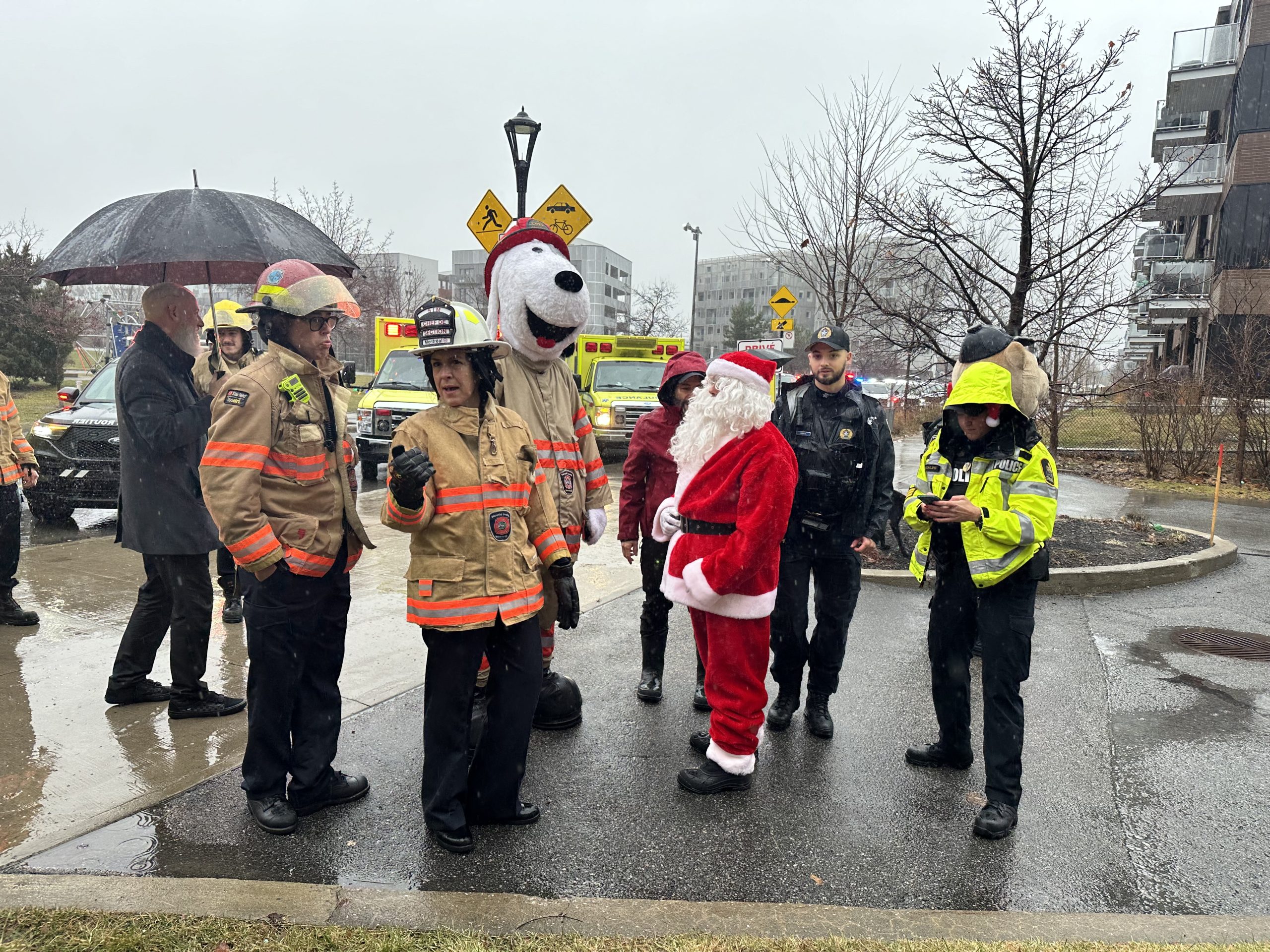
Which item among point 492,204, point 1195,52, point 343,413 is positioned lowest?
point 343,413

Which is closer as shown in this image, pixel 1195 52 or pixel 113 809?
pixel 113 809

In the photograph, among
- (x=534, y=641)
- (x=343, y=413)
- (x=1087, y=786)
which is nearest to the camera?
(x=534, y=641)

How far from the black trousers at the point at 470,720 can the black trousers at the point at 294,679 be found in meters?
0.52

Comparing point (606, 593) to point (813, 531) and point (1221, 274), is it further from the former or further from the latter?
point (1221, 274)

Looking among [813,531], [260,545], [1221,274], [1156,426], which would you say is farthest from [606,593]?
[1221,274]

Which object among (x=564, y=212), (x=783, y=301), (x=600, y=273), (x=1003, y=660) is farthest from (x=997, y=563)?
(x=600, y=273)

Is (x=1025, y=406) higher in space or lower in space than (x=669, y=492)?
higher

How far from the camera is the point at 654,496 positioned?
4684mm

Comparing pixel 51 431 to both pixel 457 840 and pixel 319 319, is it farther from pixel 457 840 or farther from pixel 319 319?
pixel 457 840

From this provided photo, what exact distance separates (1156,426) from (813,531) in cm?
1422

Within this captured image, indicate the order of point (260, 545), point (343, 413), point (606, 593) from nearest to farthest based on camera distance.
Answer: point (260, 545) < point (343, 413) < point (606, 593)

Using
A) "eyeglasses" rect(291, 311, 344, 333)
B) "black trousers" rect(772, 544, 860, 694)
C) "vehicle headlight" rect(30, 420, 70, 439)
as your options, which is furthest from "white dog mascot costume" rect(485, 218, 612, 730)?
"vehicle headlight" rect(30, 420, 70, 439)

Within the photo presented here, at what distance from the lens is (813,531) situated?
4.32 metres

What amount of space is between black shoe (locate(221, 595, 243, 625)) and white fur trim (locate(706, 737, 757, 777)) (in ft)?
12.2
